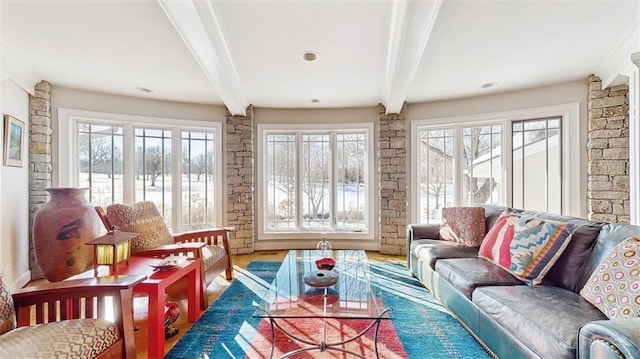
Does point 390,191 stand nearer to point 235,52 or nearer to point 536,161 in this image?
point 536,161

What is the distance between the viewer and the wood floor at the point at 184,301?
6.91 feet

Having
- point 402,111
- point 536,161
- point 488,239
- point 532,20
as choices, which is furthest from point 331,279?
point 536,161

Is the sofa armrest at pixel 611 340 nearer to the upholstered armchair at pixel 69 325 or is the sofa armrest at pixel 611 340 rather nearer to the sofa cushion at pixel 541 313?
the sofa cushion at pixel 541 313

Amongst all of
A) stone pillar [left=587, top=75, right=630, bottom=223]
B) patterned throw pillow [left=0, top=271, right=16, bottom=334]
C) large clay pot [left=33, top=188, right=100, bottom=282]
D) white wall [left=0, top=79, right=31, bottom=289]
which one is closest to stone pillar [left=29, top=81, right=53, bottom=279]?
white wall [left=0, top=79, right=31, bottom=289]

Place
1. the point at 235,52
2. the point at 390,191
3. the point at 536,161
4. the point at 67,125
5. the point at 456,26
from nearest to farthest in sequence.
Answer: the point at 456,26 < the point at 235,52 < the point at 67,125 < the point at 536,161 < the point at 390,191

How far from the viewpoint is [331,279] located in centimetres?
218

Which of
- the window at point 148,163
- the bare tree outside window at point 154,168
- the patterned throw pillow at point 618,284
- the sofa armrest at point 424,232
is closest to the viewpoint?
the patterned throw pillow at point 618,284

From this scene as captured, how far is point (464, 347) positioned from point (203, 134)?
14.0 ft

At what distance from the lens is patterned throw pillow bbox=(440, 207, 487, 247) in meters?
3.09

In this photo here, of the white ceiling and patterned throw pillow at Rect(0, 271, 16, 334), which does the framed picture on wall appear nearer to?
the white ceiling

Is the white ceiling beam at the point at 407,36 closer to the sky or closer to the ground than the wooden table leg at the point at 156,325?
closer to the sky

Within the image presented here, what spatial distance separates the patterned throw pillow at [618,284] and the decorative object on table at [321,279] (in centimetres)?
150

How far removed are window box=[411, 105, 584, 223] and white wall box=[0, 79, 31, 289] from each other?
16.0 ft

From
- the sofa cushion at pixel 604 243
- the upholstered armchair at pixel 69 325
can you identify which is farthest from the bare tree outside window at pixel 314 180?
the upholstered armchair at pixel 69 325
